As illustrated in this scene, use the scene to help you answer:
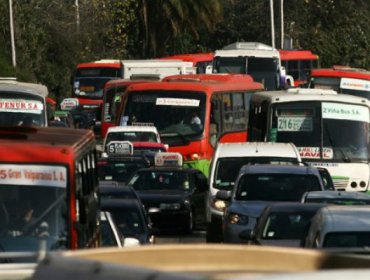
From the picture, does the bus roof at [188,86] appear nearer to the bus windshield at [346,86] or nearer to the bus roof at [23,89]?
the bus roof at [23,89]

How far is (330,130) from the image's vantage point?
28156mm

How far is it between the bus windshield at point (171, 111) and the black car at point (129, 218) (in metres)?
14.0

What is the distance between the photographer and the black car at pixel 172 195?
2534 centimetres

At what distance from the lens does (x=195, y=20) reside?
6800cm

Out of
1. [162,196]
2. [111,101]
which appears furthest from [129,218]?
[111,101]

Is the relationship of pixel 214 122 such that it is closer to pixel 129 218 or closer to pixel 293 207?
pixel 129 218

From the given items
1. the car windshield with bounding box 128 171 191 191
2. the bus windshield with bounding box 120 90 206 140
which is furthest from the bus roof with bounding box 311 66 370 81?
the car windshield with bounding box 128 171 191 191

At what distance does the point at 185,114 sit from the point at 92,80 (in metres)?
25.4

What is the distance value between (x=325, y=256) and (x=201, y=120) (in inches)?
1107

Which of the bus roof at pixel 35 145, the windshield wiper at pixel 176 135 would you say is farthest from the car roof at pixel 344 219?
the windshield wiper at pixel 176 135

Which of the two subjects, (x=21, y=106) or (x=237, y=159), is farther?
(x=21, y=106)

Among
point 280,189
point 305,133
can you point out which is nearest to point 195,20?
point 305,133

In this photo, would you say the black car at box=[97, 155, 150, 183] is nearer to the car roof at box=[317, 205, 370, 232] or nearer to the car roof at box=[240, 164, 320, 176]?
the car roof at box=[240, 164, 320, 176]

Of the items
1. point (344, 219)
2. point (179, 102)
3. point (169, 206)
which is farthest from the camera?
point (179, 102)
